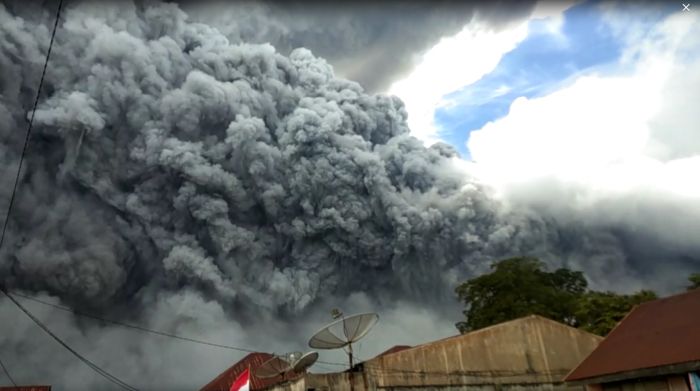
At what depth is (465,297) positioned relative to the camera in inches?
1640

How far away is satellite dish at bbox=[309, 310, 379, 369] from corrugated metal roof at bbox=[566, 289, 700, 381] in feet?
17.1

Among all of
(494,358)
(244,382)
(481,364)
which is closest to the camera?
(244,382)

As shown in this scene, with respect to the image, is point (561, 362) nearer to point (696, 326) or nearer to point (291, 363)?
point (696, 326)

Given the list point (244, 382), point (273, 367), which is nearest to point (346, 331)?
point (244, 382)

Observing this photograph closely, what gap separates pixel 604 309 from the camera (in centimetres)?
3369

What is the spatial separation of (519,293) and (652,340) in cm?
2717

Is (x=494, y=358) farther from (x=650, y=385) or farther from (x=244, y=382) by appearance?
(x=244, y=382)

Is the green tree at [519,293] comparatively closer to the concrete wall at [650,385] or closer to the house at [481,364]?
the house at [481,364]

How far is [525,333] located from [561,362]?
1.52 metres

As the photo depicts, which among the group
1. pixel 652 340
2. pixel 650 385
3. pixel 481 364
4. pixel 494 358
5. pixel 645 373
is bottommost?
pixel 650 385

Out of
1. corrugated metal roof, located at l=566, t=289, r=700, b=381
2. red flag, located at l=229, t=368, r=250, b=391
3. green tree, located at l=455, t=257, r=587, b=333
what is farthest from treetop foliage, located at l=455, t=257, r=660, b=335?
red flag, located at l=229, t=368, r=250, b=391

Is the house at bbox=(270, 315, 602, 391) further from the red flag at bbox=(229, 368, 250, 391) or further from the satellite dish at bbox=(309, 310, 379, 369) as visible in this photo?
the red flag at bbox=(229, 368, 250, 391)

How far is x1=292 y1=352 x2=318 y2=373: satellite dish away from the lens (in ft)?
52.5

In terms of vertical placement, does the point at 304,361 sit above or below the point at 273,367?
below
